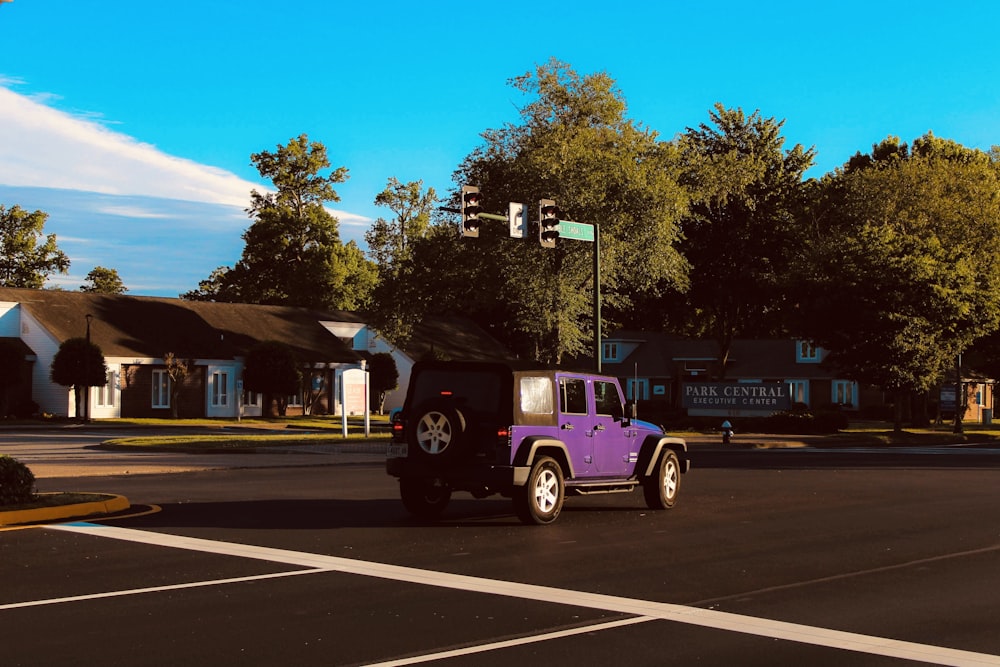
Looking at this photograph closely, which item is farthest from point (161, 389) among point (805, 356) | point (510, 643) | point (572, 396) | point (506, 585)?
point (510, 643)

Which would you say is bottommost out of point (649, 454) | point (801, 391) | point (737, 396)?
point (649, 454)

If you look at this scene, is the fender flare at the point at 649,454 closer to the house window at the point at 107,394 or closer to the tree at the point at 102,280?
the house window at the point at 107,394

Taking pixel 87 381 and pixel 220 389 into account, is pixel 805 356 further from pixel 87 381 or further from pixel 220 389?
pixel 87 381

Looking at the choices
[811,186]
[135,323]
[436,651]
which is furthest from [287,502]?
[811,186]

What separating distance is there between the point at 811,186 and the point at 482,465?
189 feet

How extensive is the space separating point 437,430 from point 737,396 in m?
35.6

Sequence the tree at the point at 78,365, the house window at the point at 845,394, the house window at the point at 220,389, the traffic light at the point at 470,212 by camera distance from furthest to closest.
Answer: the house window at the point at 845,394 < the house window at the point at 220,389 < the tree at the point at 78,365 < the traffic light at the point at 470,212

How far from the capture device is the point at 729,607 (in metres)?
9.30

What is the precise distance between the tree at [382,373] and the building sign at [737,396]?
25.0m

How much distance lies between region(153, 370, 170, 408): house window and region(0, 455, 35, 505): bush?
46.1 meters

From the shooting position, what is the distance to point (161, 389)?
60969 mm

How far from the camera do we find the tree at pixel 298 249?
8681 centimetres

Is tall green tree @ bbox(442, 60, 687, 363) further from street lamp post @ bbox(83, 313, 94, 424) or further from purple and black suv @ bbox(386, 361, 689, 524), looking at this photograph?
purple and black suv @ bbox(386, 361, 689, 524)

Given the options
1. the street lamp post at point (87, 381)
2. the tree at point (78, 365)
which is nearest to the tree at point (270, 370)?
the tree at point (78, 365)
